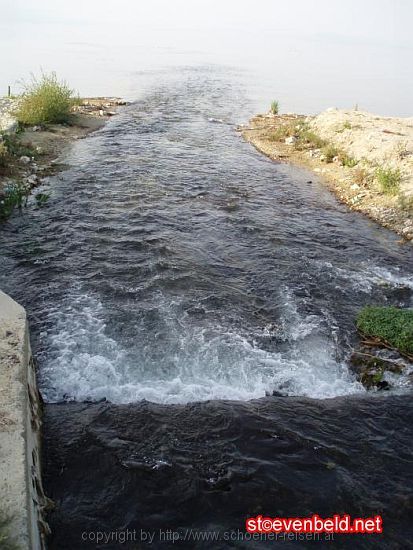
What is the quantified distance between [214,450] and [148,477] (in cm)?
103

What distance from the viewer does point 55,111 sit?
2344cm

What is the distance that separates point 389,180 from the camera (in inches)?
647

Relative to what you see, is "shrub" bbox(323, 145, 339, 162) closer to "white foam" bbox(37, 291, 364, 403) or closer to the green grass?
the green grass

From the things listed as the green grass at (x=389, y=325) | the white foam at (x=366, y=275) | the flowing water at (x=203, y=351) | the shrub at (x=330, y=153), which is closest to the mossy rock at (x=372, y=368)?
the flowing water at (x=203, y=351)

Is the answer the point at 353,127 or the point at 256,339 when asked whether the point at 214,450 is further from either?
the point at 353,127

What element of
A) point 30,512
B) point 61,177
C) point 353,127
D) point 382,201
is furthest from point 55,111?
point 30,512

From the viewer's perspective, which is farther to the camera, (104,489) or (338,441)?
(338,441)

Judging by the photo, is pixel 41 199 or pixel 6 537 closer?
pixel 6 537

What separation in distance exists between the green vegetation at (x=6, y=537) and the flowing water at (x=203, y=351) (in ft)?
4.33

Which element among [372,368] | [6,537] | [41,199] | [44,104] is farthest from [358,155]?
[6,537]

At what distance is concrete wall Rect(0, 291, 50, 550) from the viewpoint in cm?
425

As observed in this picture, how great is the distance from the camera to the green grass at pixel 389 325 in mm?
8930

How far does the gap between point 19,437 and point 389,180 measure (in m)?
15.4

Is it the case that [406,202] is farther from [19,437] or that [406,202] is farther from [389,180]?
[19,437]
